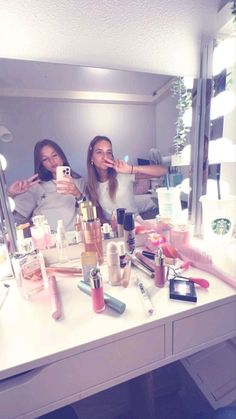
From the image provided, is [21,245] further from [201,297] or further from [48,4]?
[48,4]

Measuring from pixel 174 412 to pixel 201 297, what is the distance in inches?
29.4

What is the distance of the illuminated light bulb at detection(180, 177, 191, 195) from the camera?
99 centimetres

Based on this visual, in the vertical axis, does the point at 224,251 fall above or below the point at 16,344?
above

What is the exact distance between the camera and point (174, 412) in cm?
97

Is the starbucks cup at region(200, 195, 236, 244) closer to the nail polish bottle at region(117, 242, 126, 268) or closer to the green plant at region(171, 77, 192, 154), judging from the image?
the green plant at region(171, 77, 192, 154)

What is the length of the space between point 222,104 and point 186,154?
0.84 feet

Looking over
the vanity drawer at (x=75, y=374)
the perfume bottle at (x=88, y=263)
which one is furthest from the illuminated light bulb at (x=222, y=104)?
the vanity drawer at (x=75, y=374)

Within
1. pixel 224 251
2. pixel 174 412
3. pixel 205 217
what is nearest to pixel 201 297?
pixel 224 251

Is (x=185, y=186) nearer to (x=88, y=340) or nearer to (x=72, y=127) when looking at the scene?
(x=72, y=127)

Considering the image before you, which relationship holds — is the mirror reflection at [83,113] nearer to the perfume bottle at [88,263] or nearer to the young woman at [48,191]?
the young woman at [48,191]

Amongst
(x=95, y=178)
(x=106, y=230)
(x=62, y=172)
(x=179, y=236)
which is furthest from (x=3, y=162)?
(x=179, y=236)

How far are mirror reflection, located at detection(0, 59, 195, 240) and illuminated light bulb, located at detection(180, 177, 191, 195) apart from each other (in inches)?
4.9

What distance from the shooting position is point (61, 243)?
83cm

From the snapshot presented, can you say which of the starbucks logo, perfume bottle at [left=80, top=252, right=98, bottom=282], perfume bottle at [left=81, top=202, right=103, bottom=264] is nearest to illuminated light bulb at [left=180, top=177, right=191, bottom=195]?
the starbucks logo
